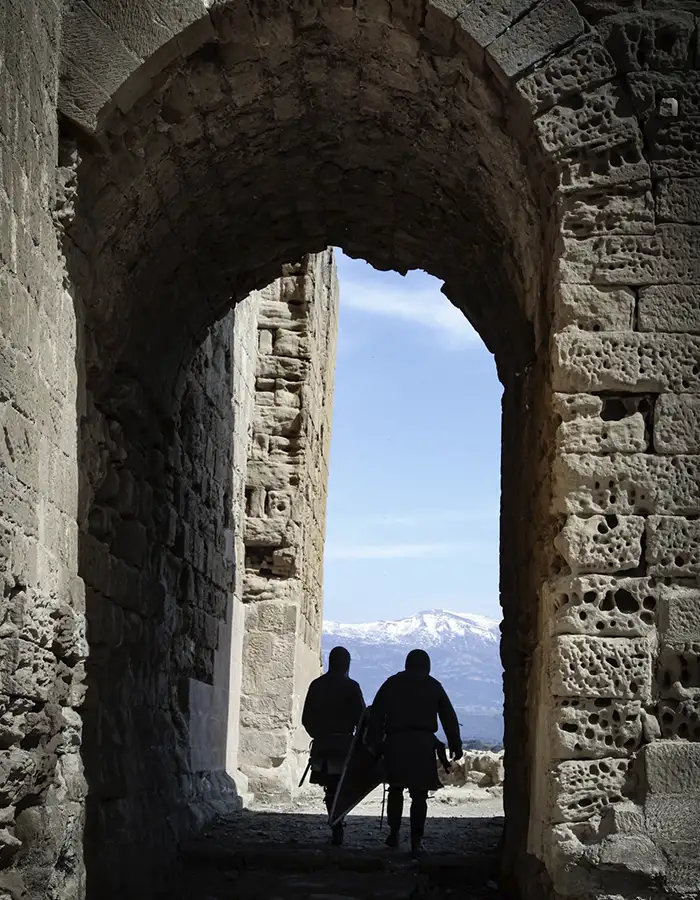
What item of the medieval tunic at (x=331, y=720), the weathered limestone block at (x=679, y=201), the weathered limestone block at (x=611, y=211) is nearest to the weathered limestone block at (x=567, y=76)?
the weathered limestone block at (x=611, y=211)

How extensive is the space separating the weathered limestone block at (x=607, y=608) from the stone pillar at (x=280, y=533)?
7.28 m

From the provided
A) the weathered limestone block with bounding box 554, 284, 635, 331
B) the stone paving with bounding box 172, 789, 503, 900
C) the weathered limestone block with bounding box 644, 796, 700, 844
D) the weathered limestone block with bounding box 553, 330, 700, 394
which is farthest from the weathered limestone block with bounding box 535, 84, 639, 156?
the stone paving with bounding box 172, 789, 503, 900

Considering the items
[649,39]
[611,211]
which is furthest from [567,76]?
[611,211]

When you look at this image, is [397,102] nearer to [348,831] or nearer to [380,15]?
[380,15]

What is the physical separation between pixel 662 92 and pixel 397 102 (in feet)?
4.68

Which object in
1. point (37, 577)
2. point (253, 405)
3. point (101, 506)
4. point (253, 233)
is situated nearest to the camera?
point (37, 577)

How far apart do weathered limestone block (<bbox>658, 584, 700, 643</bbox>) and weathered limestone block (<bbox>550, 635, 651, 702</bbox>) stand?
0.11 meters

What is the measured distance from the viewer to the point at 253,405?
13.3 metres

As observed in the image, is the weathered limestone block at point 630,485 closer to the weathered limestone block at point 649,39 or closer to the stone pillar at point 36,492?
the weathered limestone block at point 649,39

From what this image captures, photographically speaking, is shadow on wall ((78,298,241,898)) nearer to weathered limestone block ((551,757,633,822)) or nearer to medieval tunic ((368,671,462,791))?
medieval tunic ((368,671,462,791))

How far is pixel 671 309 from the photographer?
18.7ft

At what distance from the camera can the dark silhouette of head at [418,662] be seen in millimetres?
9609

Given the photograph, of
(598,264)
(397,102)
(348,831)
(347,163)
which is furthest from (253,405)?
(598,264)

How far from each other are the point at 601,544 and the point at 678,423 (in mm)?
616
